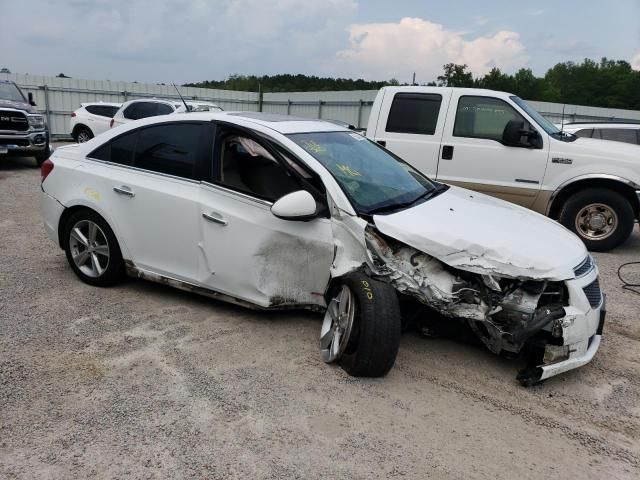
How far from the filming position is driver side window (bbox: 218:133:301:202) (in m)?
4.00

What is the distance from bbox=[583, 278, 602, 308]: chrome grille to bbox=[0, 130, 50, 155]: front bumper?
41.4ft

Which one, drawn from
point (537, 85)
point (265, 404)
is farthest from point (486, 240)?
point (537, 85)

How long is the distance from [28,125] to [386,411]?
12.3 metres

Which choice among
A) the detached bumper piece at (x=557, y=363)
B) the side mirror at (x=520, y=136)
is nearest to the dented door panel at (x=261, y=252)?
the detached bumper piece at (x=557, y=363)

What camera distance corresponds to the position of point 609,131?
33.4ft

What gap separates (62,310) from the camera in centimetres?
430

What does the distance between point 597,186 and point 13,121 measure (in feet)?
39.2

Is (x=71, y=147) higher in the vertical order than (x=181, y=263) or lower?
higher

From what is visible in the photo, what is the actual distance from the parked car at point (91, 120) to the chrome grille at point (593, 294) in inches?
601

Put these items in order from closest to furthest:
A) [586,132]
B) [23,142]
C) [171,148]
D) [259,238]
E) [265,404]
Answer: [265,404]
[259,238]
[171,148]
[586,132]
[23,142]

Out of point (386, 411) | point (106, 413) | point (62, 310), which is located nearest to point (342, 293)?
point (386, 411)

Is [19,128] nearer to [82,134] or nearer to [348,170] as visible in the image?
[82,134]

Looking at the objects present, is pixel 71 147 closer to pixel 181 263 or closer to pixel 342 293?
pixel 181 263

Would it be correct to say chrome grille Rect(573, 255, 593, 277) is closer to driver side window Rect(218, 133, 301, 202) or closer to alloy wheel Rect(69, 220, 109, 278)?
driver side window Rect(218, 133, 301, 202)
